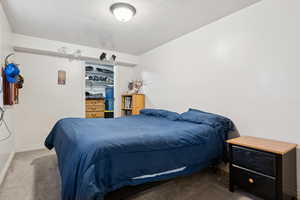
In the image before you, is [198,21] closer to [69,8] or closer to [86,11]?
[86,11]

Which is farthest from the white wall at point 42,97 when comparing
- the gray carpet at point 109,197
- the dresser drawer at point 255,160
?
the dresser drawer at point 255,160

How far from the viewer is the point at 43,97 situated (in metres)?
3.56

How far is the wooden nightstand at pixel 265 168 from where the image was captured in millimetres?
1515

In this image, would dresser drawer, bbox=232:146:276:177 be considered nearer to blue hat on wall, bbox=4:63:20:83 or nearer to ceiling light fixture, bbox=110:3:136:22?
ceiling light fixture, bbox=110:3:136:22

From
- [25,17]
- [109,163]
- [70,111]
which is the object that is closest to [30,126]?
[70,111]

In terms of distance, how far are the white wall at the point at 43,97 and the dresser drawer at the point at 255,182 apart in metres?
3.53

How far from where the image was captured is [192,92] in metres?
2.97

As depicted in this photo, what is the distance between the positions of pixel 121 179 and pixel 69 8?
235 centimetres

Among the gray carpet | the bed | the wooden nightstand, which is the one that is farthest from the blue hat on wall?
the wooden nightstand

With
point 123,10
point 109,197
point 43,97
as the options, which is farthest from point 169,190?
point 43,97

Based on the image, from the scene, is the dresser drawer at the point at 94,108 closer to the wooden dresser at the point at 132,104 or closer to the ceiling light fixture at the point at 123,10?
the wooden dresser at the point at 132,104

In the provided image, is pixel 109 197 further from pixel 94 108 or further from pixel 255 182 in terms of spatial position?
pixel 94 108

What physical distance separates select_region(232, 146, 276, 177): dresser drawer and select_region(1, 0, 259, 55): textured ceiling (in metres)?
1.90

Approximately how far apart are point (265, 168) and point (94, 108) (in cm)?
480
